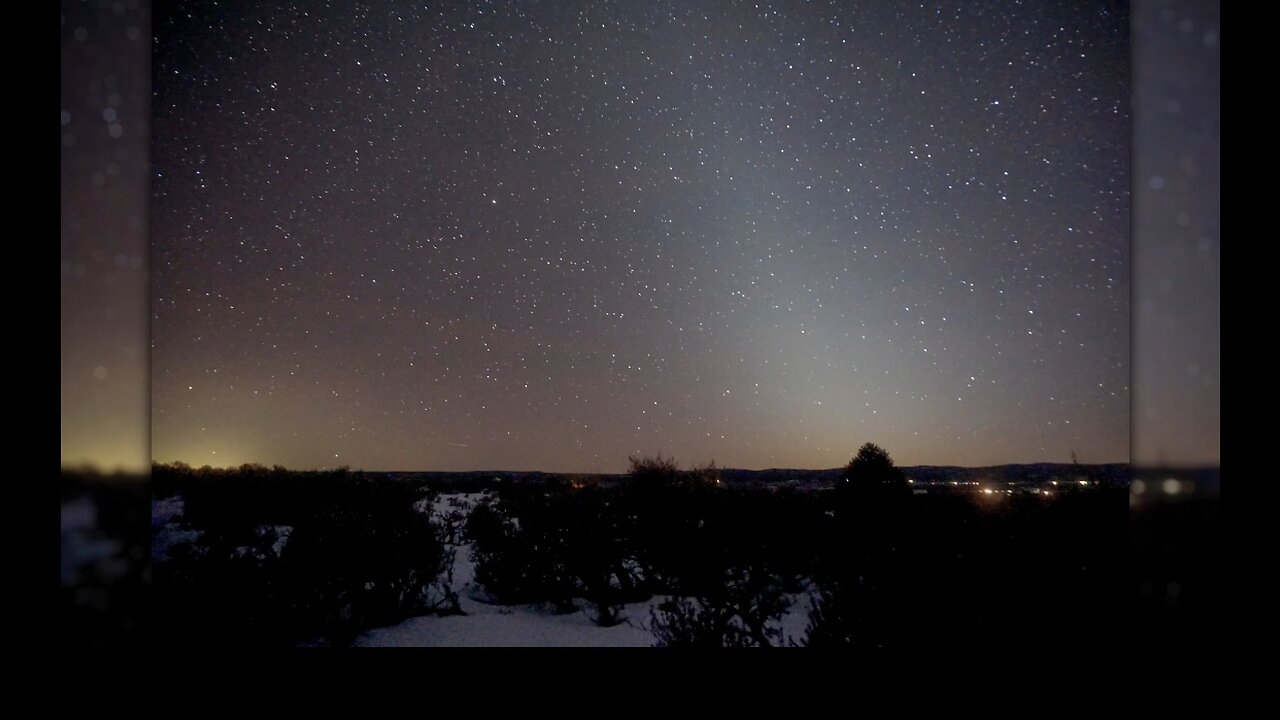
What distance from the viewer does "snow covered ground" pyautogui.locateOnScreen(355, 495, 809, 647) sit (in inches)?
117

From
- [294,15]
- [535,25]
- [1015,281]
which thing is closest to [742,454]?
[1015,281]

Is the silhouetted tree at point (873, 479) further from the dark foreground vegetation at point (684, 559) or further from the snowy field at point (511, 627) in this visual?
the snowy field at point (511, 627)

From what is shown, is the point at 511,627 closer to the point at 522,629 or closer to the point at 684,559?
the point at 522,629

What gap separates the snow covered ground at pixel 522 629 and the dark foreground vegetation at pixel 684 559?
0.07 meters

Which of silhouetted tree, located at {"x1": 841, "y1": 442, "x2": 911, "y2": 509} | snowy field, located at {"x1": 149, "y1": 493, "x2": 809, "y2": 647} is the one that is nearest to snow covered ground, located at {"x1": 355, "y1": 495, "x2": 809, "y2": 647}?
snowy field, located at {"x1": 149, "y1": 493, "x2": 809, "y2": 647}

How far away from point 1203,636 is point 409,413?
12.7ft

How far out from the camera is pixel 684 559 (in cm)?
326

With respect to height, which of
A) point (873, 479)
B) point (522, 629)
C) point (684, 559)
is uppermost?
point (873, 479)

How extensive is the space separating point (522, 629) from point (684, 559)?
1.00 m

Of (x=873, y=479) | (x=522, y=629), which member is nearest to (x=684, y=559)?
(x=522, y=629)

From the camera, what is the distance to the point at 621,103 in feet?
10.6

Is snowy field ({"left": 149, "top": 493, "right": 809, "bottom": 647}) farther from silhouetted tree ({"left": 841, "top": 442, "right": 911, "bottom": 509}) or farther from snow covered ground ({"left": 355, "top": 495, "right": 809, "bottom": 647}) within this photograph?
silhouetted tree ({"left": 841, "top": 442, "right": 911, "bottom": 509})

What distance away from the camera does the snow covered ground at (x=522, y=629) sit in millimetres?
2973

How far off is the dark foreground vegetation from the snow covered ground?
66 mm
